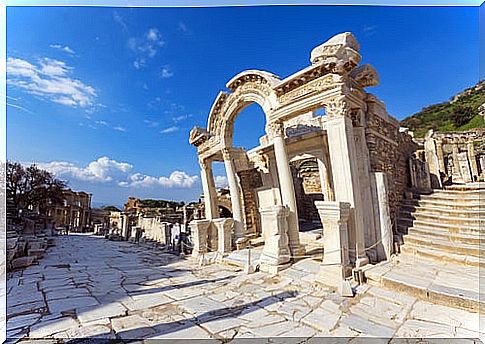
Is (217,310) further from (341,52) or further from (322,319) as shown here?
(341,52)

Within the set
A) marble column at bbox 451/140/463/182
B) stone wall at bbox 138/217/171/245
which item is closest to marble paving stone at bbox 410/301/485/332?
stone wall at bbox 138/217/171/245

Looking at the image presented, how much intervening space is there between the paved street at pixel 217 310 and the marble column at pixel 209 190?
5.25 m

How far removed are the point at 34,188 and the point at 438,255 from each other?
3028cm

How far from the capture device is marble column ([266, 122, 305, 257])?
6.33 meters

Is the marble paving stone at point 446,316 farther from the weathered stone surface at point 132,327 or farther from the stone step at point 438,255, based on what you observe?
the weathered stone surface at point 132,327

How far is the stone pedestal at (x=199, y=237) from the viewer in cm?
785

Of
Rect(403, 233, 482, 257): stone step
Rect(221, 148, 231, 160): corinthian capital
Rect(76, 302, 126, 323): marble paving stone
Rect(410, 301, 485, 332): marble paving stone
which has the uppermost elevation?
Rect(221, 148, 231, 160): corinthian capital

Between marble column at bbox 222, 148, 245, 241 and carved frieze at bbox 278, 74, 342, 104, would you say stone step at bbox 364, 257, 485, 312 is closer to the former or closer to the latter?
carved frieze at bbox 278, 74, 342, 104

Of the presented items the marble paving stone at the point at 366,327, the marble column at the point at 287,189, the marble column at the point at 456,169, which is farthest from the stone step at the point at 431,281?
the marble column at the point at 456,169

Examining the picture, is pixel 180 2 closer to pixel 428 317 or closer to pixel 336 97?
pixel 336 97

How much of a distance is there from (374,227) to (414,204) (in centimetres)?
238

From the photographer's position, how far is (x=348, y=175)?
527 cm

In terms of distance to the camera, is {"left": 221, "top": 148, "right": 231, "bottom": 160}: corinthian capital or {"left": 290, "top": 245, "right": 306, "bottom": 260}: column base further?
{"left": 221, "top": 148, "right": 231, "bottom": 160}: corinthian capital

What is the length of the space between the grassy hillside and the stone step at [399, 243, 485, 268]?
834 inches
